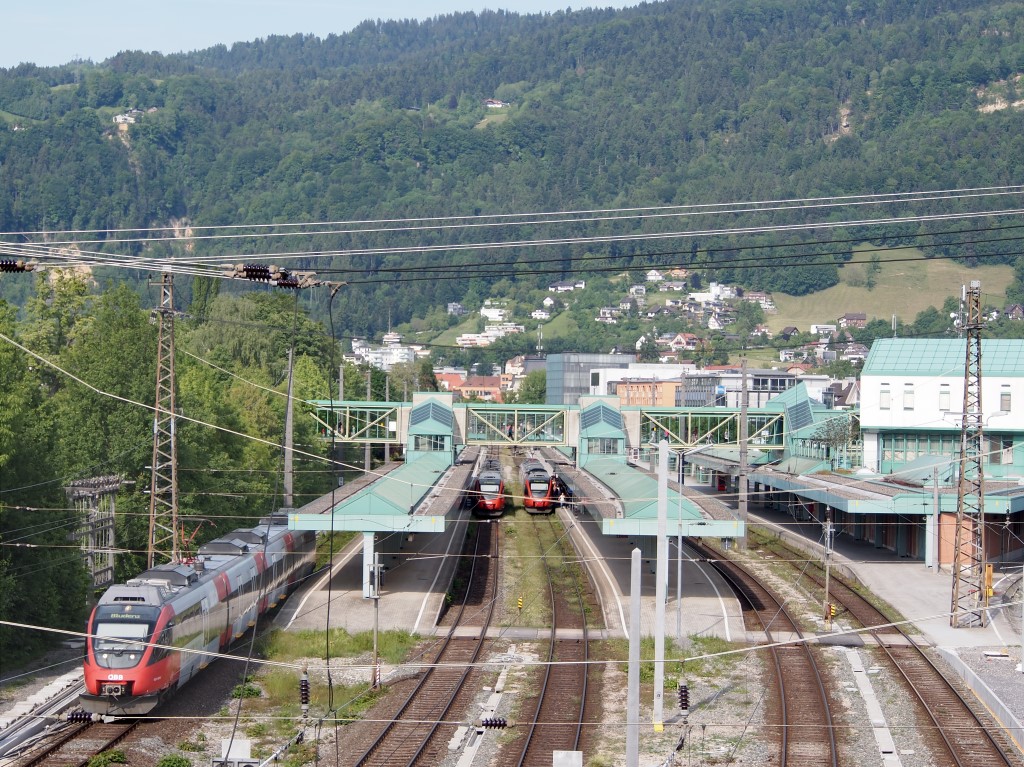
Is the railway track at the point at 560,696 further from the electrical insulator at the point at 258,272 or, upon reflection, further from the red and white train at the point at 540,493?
the red and white train at the point at 540,493

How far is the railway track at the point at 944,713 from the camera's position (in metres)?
22.8

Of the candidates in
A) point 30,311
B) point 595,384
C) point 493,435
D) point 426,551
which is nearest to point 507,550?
point 426,551

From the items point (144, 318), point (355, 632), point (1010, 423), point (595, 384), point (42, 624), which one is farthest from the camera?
point (595, 384)

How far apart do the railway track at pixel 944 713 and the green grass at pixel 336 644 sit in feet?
39.6

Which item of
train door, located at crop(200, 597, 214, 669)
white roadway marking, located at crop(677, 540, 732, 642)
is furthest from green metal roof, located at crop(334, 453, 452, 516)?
white roadway marking, located at crop(677, 540, 732, 642)

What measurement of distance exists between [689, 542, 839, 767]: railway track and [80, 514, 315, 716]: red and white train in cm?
1196

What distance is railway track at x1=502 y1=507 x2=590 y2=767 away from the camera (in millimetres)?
23000

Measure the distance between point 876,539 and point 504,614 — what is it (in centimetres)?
2300

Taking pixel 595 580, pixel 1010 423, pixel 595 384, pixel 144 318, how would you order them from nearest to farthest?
pixel 595 580, pixel 144 318, pixel 1010 423, pixel 595 384

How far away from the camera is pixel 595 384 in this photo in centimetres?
14012

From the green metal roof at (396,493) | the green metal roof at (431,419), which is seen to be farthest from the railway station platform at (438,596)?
the green metal roof at (431,419)

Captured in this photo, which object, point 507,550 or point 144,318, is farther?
point 507,550

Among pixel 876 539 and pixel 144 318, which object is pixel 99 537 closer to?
pixel 144 318

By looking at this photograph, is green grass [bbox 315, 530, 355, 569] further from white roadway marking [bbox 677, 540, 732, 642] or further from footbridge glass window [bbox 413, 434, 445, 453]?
footbridge glass window [bbox 413, 434, 445, 453]
